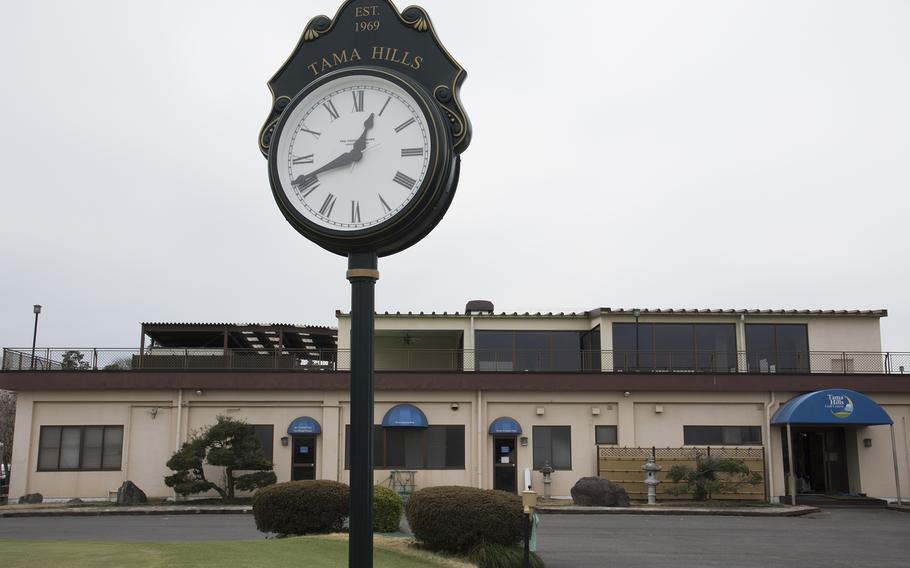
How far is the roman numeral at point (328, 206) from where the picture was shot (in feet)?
14.3

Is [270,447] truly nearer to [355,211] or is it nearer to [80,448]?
[80,448]

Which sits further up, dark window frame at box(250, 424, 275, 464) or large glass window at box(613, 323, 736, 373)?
large glass window at box(613, 323, 736, 373)

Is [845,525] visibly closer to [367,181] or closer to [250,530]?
[250,530]

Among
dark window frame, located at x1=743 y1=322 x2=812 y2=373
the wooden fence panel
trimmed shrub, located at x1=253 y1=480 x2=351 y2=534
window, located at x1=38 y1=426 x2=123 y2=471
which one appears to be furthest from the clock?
dark window frame, located at x1=743 y1=322 x2=812 y2=373

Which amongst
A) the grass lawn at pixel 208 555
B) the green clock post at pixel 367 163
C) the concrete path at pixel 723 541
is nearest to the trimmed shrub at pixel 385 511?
the grass lawn at pixel 208 555

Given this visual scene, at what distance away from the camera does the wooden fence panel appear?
85.1 ft

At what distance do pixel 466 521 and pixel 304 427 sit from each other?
15291 mm

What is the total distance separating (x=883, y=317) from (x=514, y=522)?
73.9 ft

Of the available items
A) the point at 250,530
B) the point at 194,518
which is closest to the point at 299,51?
the point at 250,530

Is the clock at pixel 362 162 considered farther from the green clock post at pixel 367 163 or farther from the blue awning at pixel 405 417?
the blue awning at pixel 405 417

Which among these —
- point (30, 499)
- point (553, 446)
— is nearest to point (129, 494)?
point (30, 499)

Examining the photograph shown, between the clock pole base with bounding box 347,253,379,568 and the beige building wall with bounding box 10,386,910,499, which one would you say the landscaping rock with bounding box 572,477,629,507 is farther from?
the clock pole base with bounding box 347,253,379,568

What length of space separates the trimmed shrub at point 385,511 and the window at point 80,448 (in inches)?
596

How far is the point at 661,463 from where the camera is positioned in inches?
1039
